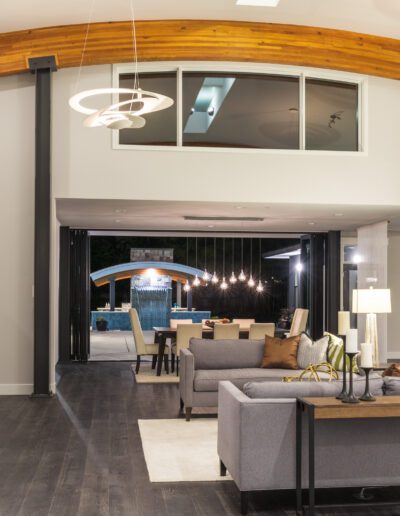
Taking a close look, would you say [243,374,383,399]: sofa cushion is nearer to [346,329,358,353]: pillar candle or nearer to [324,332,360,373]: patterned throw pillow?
[346,329,358,353]: pillar candle

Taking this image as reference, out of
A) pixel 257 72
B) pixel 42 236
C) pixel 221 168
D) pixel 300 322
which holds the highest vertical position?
pixel 257 72

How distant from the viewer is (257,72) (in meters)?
9.34

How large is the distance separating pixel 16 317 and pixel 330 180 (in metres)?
4.66

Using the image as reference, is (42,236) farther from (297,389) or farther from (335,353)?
(297,389)

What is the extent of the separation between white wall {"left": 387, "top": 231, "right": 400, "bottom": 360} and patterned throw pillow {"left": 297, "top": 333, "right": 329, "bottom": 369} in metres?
5.97

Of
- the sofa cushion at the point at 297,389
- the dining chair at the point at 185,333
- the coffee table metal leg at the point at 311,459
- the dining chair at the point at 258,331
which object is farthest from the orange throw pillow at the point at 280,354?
the coffee table metal leg at the point at 311,459

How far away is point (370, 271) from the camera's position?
11156 mm

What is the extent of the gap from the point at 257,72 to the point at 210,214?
2.38 meters

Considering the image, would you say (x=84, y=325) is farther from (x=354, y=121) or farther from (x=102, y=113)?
(x=102, y=113)

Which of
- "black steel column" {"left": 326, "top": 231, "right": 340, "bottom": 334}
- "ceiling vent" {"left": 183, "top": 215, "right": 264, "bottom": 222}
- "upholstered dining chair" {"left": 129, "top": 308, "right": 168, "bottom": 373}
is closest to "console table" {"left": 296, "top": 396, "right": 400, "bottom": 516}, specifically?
"upholstered dining chair" {"left": 129, "top": 308, "right": 168, "bottom": 373}

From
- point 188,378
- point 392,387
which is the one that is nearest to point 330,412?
point 392,387

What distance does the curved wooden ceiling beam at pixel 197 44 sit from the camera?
27.8 feet

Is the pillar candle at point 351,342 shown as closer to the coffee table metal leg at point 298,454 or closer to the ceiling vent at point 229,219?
the coffee table metal leg at point 298,454

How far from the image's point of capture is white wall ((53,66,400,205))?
28.9 ft
